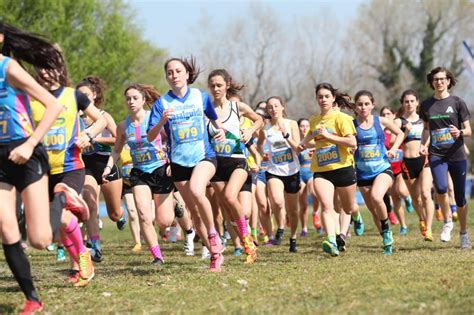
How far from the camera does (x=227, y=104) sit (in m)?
10.7

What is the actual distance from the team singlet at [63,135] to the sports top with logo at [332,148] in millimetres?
3696

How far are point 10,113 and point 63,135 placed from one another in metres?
1.47

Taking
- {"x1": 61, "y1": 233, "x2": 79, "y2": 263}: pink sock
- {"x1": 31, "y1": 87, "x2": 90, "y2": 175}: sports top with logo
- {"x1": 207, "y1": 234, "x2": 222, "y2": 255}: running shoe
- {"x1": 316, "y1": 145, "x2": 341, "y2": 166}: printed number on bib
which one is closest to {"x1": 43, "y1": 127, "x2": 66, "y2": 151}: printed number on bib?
{"x1": 31, "y1": 87, "x2": 90, "y2": 175}: sports top with logo

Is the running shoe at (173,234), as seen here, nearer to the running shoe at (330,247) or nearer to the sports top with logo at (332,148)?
the sports top with logo at (332,148)

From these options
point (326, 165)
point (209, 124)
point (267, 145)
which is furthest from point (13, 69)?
point (267, 145)

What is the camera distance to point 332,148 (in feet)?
35.3

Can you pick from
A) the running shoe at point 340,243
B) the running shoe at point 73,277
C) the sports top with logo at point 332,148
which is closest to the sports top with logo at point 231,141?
the sports top with logo at point 332,148

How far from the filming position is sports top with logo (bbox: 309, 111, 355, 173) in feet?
35.1

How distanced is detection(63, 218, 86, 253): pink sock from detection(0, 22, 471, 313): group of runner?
1cm

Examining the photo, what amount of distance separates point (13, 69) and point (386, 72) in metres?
51.2

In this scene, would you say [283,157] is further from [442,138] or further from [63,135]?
[63,135]

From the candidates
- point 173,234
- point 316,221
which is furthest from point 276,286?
point 316,221

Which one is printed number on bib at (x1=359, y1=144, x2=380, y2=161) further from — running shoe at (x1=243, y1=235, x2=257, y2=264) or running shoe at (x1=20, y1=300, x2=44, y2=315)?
running shoe at (x1=20, y1=300, x2=44, y2=315)

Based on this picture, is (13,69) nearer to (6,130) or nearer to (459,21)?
(6,130)
